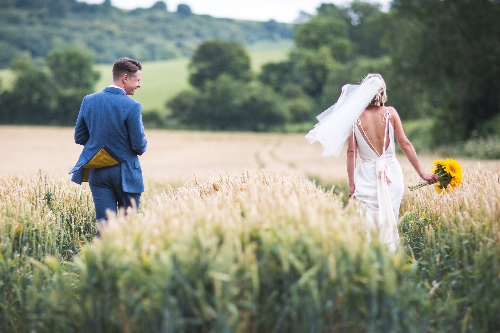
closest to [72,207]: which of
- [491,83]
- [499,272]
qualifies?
[499,272]

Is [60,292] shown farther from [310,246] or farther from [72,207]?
[72,207]

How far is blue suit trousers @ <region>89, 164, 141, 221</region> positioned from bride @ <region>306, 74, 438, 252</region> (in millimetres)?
2418

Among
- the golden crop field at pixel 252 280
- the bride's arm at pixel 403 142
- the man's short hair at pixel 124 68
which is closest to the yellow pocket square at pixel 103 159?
the man's short hair at pixel 124 68

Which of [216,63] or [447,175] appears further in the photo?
[216,63]

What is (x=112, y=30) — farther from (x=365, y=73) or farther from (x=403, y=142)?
(x=403, y=142)

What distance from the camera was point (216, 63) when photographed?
8044 cm

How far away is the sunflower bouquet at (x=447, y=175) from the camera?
6555mm

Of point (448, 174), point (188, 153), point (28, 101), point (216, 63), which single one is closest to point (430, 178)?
point (448, 174)

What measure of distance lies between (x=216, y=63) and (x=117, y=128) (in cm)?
7635

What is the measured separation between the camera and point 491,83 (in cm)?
3048

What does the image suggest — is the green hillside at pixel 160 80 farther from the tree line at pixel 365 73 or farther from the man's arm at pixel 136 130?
the man's arm at pixel 136 130

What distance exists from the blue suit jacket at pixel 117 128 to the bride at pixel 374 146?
2244 millimetres

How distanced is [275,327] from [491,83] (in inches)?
1200

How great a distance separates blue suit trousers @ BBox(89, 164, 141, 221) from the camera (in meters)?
5.62
